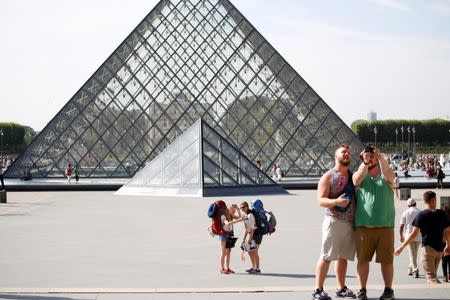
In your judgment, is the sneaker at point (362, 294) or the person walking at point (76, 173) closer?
the sneaker at point (362, 294)

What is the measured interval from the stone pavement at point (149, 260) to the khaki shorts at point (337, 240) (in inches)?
24.1

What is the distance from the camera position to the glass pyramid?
3396 centimetres

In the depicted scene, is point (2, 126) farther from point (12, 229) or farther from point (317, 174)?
point (12, 229)

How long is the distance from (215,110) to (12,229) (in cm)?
2892

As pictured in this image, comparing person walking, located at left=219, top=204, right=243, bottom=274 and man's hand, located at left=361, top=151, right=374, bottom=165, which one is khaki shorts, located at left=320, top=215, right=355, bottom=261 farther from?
person walking, located at left=219, top=204, right=243, bottom=274

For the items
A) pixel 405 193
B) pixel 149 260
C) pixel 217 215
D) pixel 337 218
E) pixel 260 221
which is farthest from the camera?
pixel 405 193

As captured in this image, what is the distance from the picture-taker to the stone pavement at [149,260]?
9.73 meters

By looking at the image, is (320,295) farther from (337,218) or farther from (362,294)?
(337,218)

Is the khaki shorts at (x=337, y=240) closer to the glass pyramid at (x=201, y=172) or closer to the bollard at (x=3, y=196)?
the bollard at (x=3, y=196)

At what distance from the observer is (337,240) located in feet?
29.1

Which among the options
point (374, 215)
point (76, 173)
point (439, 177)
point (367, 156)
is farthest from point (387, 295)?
point (76, 173)

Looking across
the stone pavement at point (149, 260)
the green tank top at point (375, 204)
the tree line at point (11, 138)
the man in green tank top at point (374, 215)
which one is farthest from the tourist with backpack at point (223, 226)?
the tree line at point (11, 138)

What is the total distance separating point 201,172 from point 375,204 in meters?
25.1

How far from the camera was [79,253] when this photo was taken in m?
14.3
